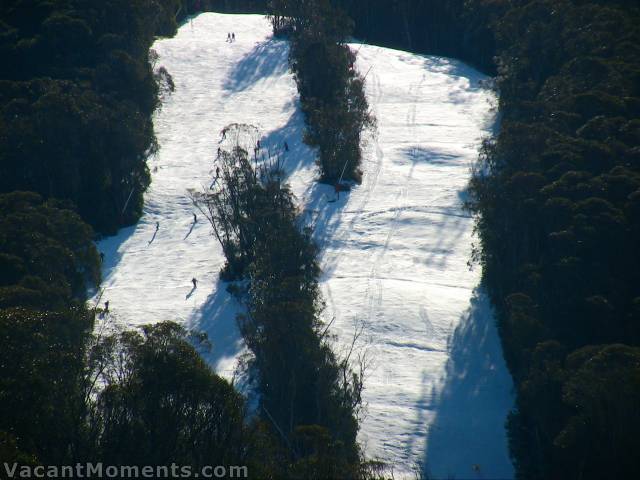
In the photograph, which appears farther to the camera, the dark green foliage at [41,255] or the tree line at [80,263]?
the dark green foliage at [41,255]

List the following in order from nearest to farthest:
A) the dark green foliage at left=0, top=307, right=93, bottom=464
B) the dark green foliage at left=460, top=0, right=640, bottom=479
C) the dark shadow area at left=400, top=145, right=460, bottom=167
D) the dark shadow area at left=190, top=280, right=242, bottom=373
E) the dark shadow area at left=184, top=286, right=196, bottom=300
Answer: the dark green foliage at left=0, top=307, right=93, bottom=464 → the dark green foliage at left=460, top=0, right=640, bottom=479 → the dark shadow area at left=190, top=280, right=242, bottom=373 → the dark shadow area at left=184, top=286, right=196, bottom=300 → the dark shadow area at left=400, top=145, right=460, bottom=167

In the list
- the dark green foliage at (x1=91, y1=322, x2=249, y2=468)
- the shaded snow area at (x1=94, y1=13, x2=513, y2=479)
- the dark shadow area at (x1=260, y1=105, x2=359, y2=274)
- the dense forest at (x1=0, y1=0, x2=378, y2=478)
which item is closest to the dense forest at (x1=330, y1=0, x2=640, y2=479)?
the shaded snow area at (x1=94, y1=13, x2=513, y2=479)

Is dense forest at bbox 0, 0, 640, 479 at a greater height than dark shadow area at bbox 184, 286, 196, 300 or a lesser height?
greater

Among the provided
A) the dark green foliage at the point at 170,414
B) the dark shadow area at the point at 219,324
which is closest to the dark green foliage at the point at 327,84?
the dark shadow area at the point at 219,324

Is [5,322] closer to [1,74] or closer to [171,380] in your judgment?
[171,380]

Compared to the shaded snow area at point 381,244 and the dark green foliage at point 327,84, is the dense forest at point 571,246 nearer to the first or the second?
the shaded snow area at point 381,244

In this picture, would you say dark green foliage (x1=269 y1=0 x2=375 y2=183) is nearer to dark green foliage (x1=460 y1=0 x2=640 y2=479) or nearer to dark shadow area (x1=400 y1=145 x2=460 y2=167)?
dark shadow area (x1=400 y1=145 x2=460 y2=167)

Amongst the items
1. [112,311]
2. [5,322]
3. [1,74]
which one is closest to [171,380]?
[5,322]
